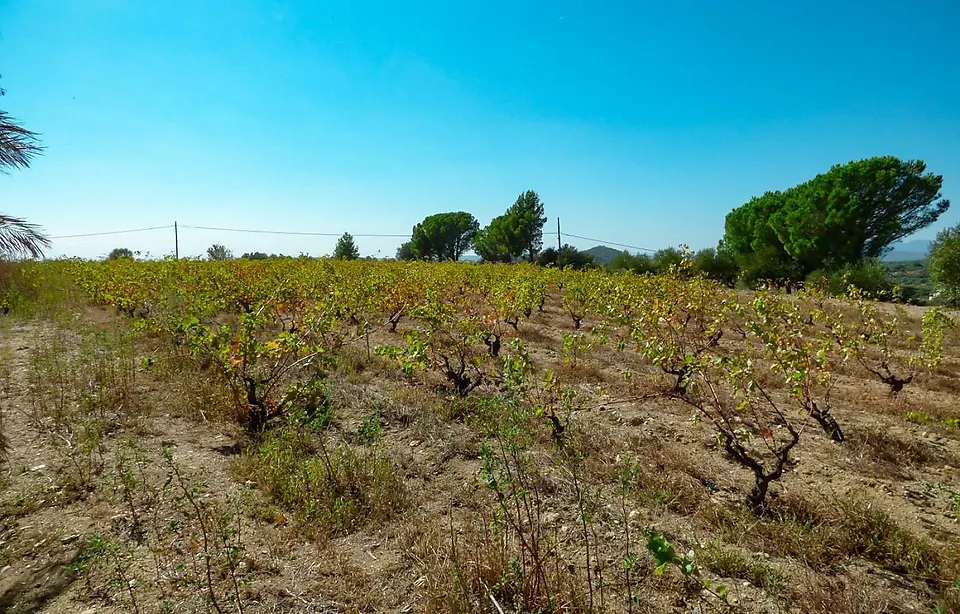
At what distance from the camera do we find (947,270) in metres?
16.4

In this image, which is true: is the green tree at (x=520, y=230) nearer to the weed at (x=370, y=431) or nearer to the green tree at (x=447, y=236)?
the green tree at (x=447, y=236)

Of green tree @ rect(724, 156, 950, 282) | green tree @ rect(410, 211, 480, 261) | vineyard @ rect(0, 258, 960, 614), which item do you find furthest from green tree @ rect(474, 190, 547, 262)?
vineyard @ rect(0, 258, 960, 614)

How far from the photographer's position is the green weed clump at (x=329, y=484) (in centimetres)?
274

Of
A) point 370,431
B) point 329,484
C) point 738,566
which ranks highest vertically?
point 370,431

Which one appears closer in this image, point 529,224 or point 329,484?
point 329,484

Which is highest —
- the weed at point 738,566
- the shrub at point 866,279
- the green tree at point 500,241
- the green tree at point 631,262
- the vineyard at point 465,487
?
the green tree at point 500,241

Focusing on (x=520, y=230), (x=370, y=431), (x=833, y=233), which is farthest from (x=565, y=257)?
(x=370, y=431)

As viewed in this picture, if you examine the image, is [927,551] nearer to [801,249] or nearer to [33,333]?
[33,333]

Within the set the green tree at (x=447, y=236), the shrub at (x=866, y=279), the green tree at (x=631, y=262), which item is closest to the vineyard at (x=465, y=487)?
the shrub at (x=866, y=279)

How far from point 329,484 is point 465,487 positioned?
3.00ft

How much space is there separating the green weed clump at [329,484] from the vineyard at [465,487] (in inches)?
0.7

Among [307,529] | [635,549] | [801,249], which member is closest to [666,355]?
[635,549]

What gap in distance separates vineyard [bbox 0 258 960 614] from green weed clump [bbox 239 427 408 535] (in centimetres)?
2

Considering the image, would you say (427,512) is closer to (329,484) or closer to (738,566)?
(329,484)
